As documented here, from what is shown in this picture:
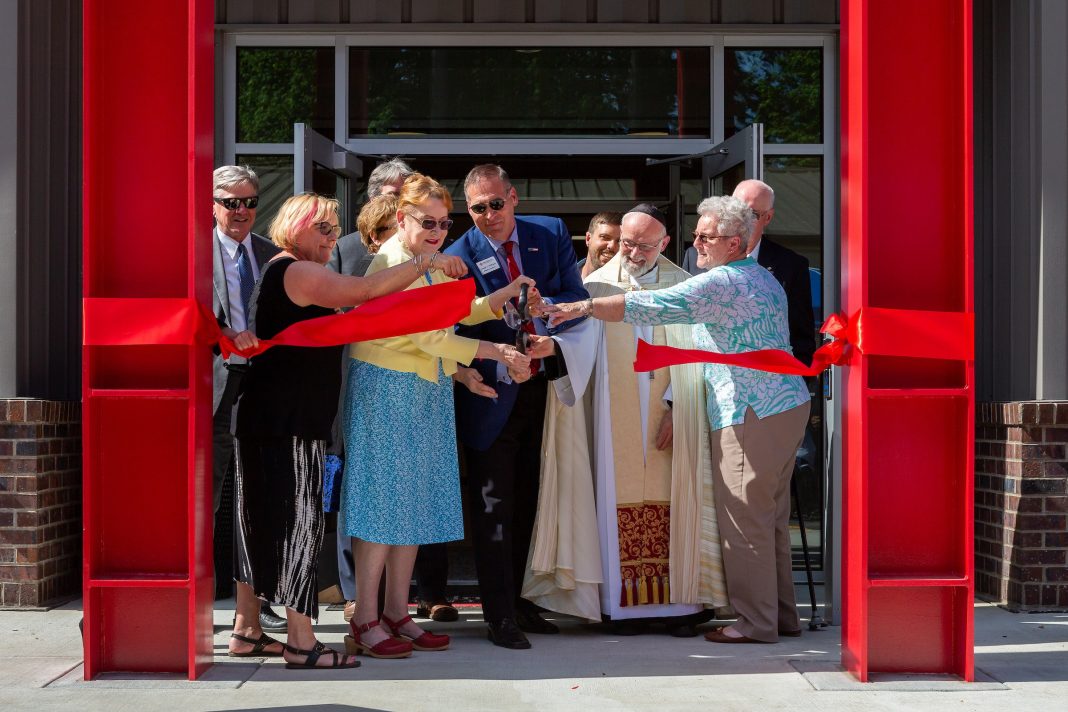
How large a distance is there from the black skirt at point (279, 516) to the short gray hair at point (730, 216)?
200 centimetres

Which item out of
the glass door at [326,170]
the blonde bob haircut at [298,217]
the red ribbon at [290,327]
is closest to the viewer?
the red ribbon at [290,327]

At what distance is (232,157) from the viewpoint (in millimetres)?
7941

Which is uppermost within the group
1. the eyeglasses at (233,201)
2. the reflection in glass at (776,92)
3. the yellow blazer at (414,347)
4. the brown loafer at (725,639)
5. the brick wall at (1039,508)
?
the reflection in glass at (776,92)

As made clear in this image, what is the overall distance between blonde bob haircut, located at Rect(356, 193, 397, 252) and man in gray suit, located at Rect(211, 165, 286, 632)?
49cm

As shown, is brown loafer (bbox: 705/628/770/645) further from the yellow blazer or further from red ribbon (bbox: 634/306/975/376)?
the yellow blazer

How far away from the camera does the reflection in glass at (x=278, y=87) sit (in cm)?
798

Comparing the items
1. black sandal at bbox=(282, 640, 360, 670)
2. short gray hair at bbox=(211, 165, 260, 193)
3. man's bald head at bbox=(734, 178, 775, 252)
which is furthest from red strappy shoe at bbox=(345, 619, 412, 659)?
man's bald head at bbox=(734, 178, 775, 252)

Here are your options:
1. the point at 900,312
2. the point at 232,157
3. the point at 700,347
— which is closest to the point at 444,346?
the point at 700,347

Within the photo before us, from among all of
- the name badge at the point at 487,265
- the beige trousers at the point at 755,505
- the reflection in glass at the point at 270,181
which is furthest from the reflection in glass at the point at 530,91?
the beige trousers at the point at 755,505

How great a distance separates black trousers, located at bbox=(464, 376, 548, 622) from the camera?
5656mm

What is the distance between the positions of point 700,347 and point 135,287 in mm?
2426

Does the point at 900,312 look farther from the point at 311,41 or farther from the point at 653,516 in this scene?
the point at 311,41

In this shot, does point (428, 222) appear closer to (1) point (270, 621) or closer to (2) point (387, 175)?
(2) point (387, 175)

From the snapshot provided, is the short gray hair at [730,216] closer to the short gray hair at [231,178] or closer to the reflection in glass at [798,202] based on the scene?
the short gray hair at [231,178]
